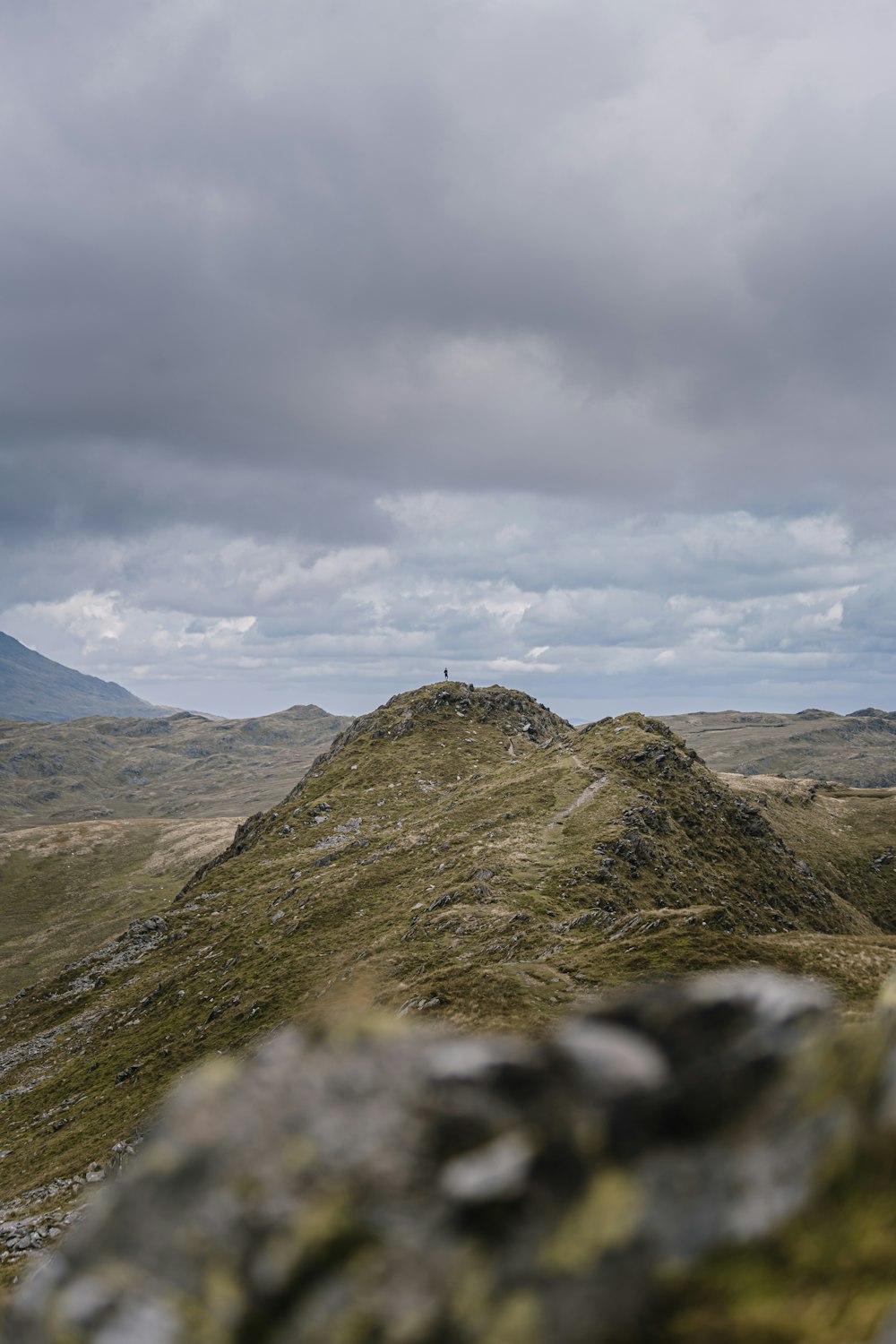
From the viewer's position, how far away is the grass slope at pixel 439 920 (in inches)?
1391

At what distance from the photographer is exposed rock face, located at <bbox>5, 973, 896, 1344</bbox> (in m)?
6.62

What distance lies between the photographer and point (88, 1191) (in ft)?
110

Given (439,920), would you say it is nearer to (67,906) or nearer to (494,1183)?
(494,1183)

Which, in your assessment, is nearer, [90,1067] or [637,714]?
[90,1067]

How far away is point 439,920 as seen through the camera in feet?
178

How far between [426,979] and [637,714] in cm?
7941

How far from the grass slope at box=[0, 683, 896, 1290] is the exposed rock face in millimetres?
2084

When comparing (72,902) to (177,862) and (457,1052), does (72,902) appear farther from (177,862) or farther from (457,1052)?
(457,1052)

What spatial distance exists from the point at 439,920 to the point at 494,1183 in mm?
49395

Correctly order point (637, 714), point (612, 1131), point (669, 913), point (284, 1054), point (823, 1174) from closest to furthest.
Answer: point (823, 1174) → point (612, 1131) → point (284, 1054) → point (669, 913) → point (637, 714)

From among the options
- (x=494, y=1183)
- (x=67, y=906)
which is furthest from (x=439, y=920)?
(x=67, y=906)

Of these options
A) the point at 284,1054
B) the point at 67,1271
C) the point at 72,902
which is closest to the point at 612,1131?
the point at 284,1054

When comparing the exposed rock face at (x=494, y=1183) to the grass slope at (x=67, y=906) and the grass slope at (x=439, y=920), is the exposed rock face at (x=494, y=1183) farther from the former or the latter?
the grass slope at (x=67, y=906)

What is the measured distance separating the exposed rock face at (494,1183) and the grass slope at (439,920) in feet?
6.84
